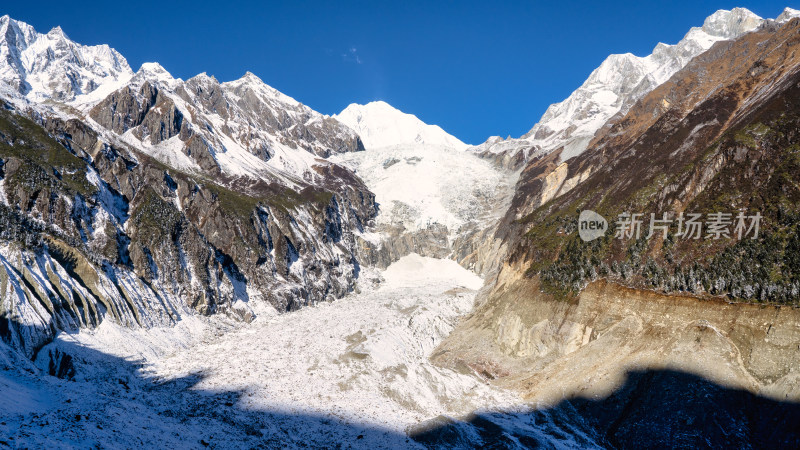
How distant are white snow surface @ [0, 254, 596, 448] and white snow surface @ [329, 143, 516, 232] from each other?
78.0 meters

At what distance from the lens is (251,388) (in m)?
43.2

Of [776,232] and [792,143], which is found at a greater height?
[792,143]

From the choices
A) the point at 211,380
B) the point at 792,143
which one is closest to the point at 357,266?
the point at 211,380

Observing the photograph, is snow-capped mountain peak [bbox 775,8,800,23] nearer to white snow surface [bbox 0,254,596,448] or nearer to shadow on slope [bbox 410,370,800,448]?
white snow surface [bbox 0,254,596,448]

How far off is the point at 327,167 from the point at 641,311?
14560 cm

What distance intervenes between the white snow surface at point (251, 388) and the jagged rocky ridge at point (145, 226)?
432 cm

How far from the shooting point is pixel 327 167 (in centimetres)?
18062

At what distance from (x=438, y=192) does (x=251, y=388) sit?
130001mm

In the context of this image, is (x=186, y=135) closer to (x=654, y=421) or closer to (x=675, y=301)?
(x=675, y=301)

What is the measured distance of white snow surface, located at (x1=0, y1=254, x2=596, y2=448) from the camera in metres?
28.8

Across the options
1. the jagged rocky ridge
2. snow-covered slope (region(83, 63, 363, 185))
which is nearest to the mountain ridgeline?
the jagged rocky ridge

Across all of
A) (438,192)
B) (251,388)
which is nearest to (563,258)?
(251,388)

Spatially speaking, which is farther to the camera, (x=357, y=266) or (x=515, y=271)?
(x=357, y=266)

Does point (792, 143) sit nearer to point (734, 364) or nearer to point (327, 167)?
point (734, 364)
